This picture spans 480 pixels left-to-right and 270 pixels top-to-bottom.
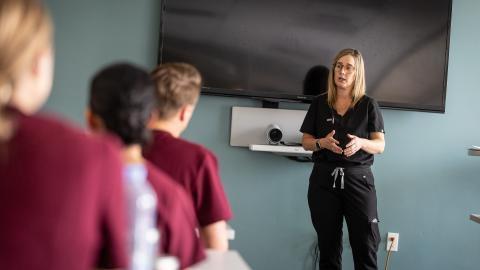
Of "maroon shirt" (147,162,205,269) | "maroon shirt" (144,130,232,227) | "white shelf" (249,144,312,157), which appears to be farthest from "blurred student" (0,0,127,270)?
"white shelf" (249,144,312,157)

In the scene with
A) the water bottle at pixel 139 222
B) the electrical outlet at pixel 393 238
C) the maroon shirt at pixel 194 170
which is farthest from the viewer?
the electrical outlet at pixel 393 238

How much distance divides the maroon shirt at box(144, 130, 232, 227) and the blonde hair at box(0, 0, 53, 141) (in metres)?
0.74

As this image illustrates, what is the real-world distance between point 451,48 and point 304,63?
1057 mm

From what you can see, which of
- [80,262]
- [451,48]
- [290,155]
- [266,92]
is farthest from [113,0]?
[80,262]

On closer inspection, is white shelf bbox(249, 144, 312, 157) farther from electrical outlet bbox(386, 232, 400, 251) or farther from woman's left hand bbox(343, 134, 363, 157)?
electrical outlet bbox(386, 232, 400, 251)

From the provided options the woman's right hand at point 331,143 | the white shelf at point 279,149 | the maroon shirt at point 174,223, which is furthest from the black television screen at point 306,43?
the maroon shirt at point 174,223

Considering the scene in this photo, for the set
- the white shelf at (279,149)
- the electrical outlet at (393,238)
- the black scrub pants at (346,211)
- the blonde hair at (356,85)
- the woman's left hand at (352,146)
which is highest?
the blonde hair at (356,85)

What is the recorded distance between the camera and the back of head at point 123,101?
0.99 m

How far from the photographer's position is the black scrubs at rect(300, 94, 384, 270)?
114 inches

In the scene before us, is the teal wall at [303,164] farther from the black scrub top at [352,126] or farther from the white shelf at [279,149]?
the black scrub top at [352,126]

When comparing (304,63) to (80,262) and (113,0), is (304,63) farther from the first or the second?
(80,262)

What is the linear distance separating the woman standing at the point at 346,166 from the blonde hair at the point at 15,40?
85.7 inches

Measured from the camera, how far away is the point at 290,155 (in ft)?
11.4

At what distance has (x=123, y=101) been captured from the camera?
991 mm
